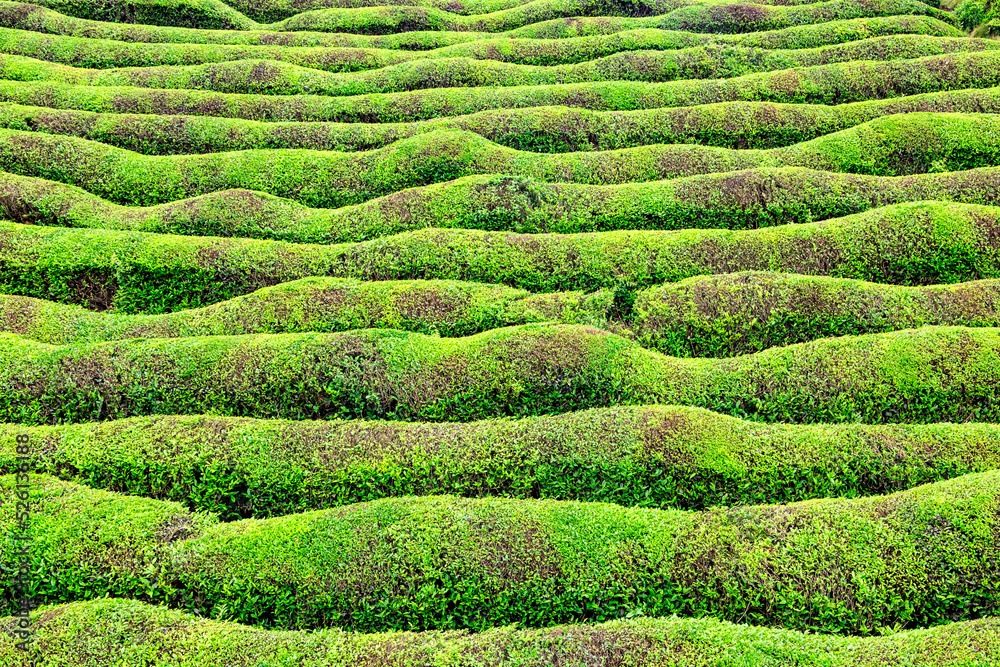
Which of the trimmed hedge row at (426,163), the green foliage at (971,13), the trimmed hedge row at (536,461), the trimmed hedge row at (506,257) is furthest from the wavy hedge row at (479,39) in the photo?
the trimmed hedge row at (536,461)

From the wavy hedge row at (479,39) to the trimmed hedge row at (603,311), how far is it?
16.6 meters

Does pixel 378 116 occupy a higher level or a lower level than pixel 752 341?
higher

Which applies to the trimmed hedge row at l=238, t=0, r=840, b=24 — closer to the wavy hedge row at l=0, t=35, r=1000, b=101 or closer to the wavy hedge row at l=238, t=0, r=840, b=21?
the wavy hedge row at l=238, t=0, r=840, b=21

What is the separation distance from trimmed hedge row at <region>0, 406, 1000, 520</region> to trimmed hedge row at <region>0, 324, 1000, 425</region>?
2.79ft

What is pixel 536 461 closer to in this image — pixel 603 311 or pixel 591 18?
pixel 603 311

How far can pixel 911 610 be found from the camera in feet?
28.1

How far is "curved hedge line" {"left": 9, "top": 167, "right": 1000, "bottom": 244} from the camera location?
1652cm

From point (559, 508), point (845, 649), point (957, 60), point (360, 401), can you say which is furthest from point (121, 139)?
point (957, 60)

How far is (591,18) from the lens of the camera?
30656 mm

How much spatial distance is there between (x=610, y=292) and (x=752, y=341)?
3.00 metres

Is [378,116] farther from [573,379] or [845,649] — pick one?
[845,649]

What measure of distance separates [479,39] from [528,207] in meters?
15.7

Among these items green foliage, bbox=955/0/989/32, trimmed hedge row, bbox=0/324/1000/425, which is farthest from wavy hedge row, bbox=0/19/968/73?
trimmed hedge row, bbox=0/324/1000/425

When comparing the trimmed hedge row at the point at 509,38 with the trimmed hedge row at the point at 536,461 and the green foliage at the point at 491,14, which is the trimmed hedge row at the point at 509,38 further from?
the trimmed hedge row at the point at 536,461
